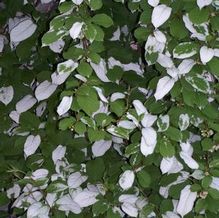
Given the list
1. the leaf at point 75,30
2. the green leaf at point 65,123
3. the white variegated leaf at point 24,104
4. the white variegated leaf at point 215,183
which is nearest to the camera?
the leaf at point 75,30

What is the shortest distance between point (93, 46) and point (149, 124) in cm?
23

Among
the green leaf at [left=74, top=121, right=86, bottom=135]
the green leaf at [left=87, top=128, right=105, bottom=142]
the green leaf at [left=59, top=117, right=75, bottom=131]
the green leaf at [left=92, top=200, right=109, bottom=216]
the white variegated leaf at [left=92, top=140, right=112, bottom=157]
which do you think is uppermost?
the green leaf at [left=59, top=117, right=75, bottom=131]

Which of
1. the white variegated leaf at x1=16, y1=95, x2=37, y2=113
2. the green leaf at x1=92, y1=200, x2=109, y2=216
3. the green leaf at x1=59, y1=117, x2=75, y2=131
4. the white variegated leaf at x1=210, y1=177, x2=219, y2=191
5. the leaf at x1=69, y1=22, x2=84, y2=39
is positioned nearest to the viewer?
the leaf at x1=69, y1=22, x2=84, y2=39

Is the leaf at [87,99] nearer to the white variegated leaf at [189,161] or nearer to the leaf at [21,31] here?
the white variegated leaf at [189,161]

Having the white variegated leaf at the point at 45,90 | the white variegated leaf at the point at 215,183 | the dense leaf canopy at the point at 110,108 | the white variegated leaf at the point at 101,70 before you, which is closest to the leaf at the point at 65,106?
the dense leaf canopy at the point at 110,108

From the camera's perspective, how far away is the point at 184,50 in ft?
3.56

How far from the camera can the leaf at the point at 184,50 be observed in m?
1.08

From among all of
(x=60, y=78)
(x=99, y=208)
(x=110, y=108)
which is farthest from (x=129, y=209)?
(x=60, y=78)

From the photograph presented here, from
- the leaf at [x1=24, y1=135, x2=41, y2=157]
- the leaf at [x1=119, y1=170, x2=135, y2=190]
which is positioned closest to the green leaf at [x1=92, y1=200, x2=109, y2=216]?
the leaf at [x1=119, y1=170, x2=135, y2=190]

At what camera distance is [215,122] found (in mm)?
1235

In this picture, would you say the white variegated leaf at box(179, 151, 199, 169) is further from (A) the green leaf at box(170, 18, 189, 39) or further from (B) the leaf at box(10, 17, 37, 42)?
(B) the leaf at box(10, 17, 37, 42)

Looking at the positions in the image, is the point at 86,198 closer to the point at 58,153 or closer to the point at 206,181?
the point at 58,153

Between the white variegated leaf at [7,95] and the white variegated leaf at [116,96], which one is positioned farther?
the white variegated leaf at [7,95]

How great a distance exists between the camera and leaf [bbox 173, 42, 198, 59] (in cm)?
108
